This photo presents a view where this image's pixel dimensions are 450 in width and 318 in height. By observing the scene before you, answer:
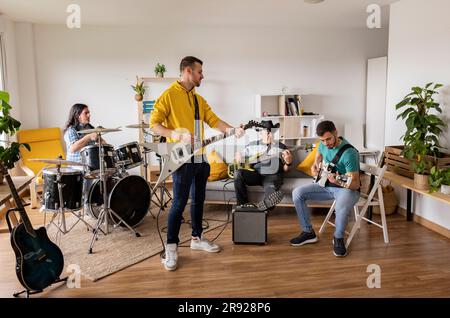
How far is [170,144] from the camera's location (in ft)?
10.7

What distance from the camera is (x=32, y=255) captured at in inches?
107

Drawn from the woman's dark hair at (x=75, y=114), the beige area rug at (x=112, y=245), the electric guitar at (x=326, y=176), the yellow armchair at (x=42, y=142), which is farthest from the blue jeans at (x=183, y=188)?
the yellow armchair at (x=42, y=142)

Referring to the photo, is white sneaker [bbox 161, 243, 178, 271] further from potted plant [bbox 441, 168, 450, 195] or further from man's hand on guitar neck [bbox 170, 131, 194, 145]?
potted plant [bbox 441, 168, 450, 195]

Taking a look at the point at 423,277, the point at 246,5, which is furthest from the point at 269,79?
the point at 423,277

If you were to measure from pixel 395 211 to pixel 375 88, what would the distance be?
8.76 ft

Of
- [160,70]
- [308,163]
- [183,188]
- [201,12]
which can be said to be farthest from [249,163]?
[160,70]

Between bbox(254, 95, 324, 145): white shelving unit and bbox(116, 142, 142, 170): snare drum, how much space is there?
9.15 feet

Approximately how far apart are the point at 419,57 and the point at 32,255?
403cm

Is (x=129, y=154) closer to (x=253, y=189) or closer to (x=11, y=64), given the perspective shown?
(x=253, y=189)

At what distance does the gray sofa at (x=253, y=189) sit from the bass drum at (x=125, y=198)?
2.75ft

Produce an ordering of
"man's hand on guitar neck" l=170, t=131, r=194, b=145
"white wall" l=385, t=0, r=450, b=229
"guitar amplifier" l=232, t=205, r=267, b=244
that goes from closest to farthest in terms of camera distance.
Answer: "man's hand on guitar neck" l=170, t=131, r=194, b=145 < "guitar amplifier" l=232, t=205, r=267, b=244 < "white wall" l=385, t=0, r=450, b=229

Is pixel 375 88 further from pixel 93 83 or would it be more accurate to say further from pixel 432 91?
pixel 93 83

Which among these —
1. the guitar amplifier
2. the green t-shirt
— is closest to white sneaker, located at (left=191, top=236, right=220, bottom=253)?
the guitar amplifier

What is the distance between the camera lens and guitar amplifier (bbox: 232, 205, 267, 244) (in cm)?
374
